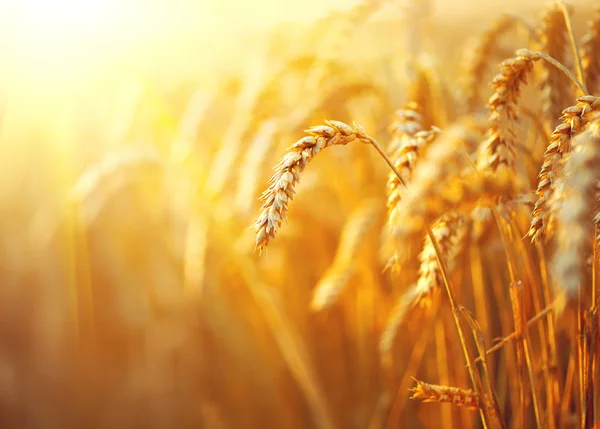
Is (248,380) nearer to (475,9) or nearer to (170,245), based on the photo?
(170,245)

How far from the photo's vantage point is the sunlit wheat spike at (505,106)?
733mm

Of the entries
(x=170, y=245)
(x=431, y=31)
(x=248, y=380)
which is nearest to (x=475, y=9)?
(x=431, y=31)

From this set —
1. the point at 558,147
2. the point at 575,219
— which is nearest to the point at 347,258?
the point at 558,147

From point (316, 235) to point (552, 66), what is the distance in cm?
118

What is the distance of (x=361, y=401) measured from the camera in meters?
1.69

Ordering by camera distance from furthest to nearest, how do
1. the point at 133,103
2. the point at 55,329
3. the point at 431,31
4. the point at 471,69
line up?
the point at 55,329, the point at 431,31, the point at 133,103, the point at 471,69

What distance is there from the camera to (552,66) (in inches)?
36.4

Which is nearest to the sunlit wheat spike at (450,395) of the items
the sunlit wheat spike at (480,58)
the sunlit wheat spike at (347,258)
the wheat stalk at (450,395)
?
the wheat stalk at (450,395)

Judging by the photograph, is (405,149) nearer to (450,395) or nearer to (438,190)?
(438,190)

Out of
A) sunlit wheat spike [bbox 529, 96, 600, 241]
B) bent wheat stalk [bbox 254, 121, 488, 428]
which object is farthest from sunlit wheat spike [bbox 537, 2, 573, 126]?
bent wheat stalk [bbox 254, 121, 488, 428]

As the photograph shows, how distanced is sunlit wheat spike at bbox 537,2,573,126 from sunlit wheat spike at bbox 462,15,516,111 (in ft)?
0.86

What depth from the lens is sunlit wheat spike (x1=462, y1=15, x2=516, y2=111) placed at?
127 centimetres

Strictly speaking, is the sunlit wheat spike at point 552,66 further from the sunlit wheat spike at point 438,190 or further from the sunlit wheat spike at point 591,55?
the sunlit wheat spike at point 438,190

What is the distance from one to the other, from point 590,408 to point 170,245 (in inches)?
74.8
